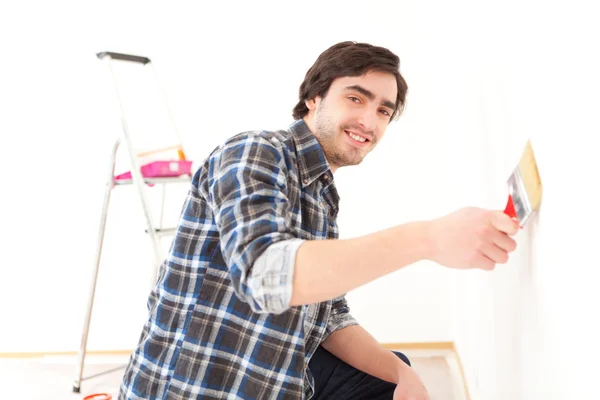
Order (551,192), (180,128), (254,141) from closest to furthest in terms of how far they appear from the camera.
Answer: (551,192) → (254,141) → (180,128)

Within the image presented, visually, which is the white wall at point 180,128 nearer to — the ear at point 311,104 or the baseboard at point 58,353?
the baseboard at point 58,353

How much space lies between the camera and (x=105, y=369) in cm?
266

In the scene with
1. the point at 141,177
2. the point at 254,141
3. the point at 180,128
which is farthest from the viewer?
the point at 180,128

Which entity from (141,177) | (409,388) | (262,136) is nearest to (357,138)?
(262,136)

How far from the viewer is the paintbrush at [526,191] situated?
0.78 meters

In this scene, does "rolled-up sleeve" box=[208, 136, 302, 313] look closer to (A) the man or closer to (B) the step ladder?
(A) the man

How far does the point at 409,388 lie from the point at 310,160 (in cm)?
57

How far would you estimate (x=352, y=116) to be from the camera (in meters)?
1.31

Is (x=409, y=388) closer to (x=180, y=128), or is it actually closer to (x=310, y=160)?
(x=310, y=160)

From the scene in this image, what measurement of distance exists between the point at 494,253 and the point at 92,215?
2.35 meters

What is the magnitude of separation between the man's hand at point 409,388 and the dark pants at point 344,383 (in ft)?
0.26

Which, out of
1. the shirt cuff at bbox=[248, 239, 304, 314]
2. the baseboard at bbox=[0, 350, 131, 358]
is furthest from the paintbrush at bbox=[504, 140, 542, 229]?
the baseboard at bbox=[0, 350, 131, 358]

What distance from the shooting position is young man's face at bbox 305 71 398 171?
1297 mm

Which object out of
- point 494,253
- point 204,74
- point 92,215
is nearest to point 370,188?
point 204,74
